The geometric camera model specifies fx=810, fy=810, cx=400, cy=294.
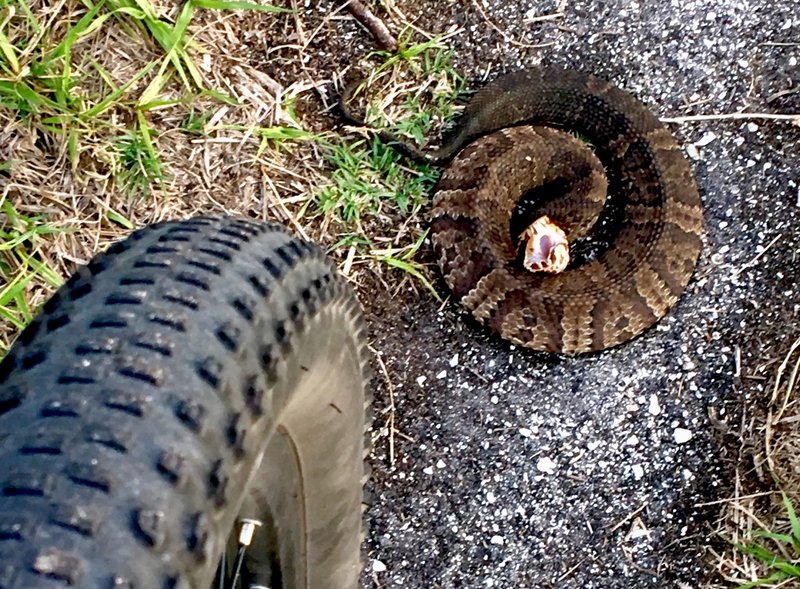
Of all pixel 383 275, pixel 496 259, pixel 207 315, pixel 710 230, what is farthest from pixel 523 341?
pixel 207 315

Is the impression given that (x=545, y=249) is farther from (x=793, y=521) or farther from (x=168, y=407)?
(x=168, y=407)

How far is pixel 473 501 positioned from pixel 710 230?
124cm

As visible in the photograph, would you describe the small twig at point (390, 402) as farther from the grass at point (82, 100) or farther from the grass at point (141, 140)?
the grass at point (82, 100)

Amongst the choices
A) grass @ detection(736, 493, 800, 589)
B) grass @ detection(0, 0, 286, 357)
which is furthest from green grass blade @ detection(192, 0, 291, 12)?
grass @ detection(736, 493, 800, 589)

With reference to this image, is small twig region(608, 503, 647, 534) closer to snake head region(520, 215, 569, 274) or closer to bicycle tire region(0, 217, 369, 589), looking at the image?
snake head region(520, 215, 569, 274)

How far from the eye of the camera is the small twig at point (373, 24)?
9.10ft

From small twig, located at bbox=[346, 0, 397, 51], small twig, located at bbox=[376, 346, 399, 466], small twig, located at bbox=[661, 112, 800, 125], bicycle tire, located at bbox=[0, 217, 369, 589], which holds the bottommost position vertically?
bicycle tire, located at bbox=[0, 217, 369, 589]

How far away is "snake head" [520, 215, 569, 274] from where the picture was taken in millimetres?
2668

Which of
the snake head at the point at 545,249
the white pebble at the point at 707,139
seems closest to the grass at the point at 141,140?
the snake head at the point at 545,249

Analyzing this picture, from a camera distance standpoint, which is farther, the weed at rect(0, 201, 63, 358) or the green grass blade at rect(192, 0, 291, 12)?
the green grass blade at rect(192, 0, 291, 12)

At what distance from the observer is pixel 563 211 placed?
2783 mm

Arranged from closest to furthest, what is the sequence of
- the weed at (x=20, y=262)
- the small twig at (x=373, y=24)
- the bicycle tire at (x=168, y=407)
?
the bicycle tire at (x=168, y=407)
the weed at (x=20, y=262)
the small twig at (x=373, y=24)

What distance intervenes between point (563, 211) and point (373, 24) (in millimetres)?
915

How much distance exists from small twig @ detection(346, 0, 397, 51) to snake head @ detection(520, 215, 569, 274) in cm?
80
